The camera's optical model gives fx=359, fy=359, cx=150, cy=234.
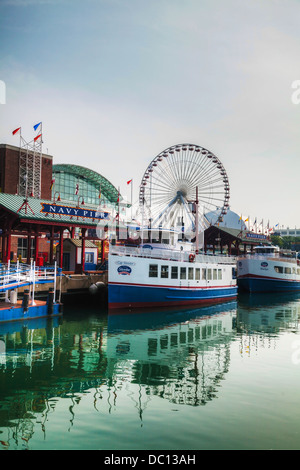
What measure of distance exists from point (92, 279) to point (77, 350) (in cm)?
1659

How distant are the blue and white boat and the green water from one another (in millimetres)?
5126

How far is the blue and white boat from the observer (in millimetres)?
30625

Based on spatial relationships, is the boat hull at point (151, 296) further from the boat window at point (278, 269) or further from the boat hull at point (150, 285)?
the boat window at point (278, 269)

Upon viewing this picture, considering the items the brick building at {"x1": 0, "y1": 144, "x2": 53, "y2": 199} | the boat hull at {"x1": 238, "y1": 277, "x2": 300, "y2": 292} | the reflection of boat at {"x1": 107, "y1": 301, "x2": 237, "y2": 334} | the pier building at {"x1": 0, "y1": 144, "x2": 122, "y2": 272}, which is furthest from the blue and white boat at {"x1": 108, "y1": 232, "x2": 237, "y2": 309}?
the brick building at {"x1": 0, "y1": 144, "x2": 53, "y2": 199}

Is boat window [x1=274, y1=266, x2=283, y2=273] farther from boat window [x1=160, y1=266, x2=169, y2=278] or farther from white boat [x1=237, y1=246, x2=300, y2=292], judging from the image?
boat window [x1=160, y1=266, x2=169, y2=278]

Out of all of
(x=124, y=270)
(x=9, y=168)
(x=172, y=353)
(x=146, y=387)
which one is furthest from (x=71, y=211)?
(x=9, y=168)

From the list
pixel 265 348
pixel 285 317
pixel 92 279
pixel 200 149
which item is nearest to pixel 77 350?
pixel 265 348

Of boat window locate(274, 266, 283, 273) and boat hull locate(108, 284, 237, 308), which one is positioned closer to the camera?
boat hull locate(108, 284, 237, 308)

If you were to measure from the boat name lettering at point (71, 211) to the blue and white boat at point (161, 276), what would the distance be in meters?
7.51

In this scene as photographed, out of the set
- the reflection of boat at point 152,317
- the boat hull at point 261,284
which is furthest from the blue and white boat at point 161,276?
the boat hull at point 261,284

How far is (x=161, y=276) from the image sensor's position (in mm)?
32594

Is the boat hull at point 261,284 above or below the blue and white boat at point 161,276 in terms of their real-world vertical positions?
below

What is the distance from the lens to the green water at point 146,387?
10.1m

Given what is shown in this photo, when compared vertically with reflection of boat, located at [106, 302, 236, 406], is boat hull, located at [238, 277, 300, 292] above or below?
above
